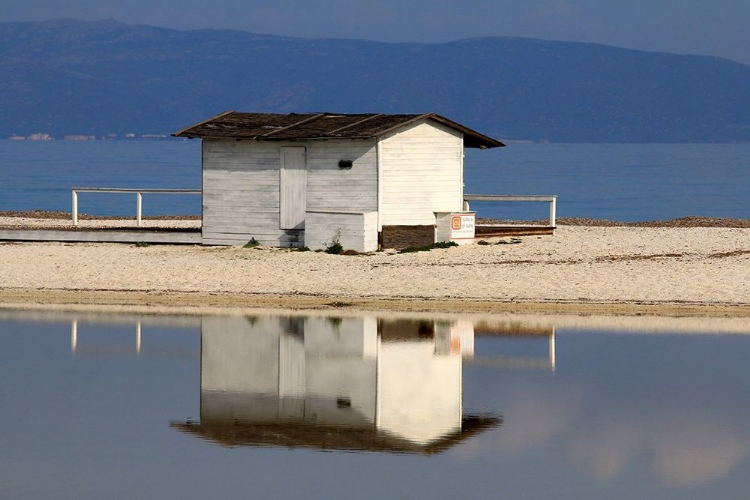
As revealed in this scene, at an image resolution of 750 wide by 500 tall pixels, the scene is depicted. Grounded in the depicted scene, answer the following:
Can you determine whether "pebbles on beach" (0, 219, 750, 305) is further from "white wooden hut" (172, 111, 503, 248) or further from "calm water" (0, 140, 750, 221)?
"calm water" (0, 140, 750, 221)

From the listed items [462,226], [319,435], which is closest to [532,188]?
[462,226]

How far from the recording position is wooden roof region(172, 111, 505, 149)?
27844 millimetres

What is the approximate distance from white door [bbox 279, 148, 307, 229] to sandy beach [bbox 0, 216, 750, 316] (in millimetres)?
763

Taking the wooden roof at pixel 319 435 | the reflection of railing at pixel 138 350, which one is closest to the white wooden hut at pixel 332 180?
the reflection of railing at pixel 138 350

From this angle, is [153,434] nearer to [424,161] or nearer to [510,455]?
[510,455]

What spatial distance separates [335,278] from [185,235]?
6.12m

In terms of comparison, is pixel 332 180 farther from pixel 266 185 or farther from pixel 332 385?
pixel 332 385

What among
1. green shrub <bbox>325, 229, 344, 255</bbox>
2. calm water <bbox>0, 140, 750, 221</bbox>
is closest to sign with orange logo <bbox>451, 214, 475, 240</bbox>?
green shrub <bbox>325, 229, 344, 255</bbox>

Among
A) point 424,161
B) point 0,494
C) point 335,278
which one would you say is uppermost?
point 424,161

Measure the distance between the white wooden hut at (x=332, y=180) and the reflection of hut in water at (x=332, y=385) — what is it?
6.81 meters

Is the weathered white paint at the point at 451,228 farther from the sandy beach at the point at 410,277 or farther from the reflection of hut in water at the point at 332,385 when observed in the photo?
the reflection of hut in water at the point at 332,385

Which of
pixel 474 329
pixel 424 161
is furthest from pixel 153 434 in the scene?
pixel 424 161

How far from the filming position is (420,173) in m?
28.5

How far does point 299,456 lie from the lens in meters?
12.6
